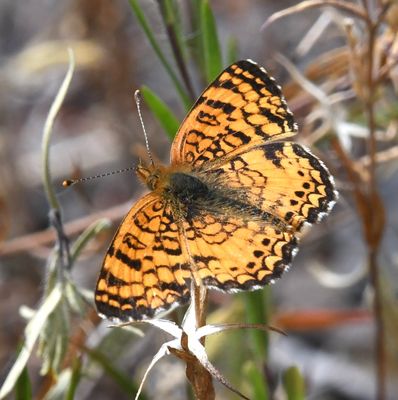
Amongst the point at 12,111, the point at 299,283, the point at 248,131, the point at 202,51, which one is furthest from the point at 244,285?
the point at 12,111

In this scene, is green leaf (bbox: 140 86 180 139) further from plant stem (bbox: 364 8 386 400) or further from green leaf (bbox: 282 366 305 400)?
green leaf (bbox: 282 366 305 400)

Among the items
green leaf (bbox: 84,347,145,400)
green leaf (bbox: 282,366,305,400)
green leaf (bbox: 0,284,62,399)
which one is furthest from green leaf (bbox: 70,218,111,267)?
green leaf (bbox: 282,366,305,400)

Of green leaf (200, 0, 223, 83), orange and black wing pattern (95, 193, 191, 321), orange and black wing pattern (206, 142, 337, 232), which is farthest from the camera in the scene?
green leaf (200, 0, 223, 83)

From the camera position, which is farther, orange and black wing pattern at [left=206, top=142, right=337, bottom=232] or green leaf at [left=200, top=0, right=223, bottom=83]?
green leaf at [left=200, top=0, right=223, bottom=83]

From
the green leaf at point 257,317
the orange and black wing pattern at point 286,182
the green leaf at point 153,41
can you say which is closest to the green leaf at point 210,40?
the green leaf at point 153,41

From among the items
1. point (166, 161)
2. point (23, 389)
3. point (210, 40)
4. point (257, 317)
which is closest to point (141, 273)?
point (23, 389)

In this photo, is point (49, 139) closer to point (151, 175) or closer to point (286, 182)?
point (151, 175)
